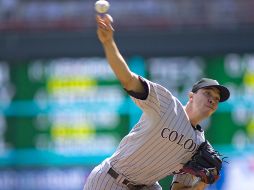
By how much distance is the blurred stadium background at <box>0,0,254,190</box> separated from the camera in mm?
10688

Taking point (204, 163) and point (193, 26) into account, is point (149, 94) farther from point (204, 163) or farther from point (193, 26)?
point (193, 26)

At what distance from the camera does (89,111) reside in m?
10.9

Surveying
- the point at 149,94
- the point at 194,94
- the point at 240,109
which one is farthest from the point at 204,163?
the point at 240,109

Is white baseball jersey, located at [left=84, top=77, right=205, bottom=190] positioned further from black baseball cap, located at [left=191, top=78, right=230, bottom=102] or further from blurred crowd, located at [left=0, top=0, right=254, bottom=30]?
blurred crowd, located at [left=0, top=0, right=254, bottom=30]

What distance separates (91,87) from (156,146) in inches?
260

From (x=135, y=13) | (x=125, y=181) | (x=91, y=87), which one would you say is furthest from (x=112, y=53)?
(x=135, y=13)

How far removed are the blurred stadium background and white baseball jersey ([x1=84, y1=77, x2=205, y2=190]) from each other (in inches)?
238

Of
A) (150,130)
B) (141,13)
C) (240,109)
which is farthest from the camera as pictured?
(141,13)

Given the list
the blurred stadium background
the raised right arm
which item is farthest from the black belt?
the blurred stadium background

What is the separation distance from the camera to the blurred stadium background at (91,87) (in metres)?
10.7

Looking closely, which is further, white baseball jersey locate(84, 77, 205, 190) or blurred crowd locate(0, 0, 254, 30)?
blurred crowd locate(0, 0, 254, 30)

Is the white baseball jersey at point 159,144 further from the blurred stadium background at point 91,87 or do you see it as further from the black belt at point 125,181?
the blurred stadium background at point 91,87

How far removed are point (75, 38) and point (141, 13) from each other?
3.78 feet

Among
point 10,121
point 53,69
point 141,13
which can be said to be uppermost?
point 141,13
